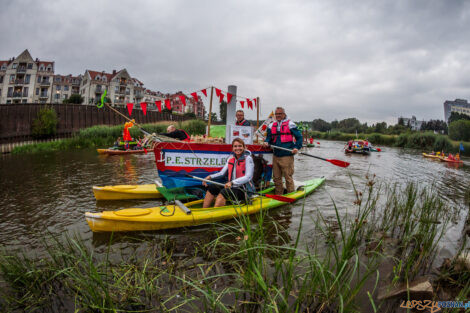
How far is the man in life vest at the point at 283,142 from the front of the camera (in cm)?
579

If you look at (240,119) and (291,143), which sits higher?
(240,119)

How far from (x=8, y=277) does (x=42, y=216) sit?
283 cm

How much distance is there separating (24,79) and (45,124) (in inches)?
1588

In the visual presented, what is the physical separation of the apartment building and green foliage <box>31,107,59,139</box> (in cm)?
3848

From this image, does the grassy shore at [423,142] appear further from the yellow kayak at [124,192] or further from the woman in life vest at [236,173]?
the yellow kayak at [124,192]

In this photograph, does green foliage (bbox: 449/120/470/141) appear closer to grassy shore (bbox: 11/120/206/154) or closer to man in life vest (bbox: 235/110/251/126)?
grassy shore (bbox: 11/120/206/154)

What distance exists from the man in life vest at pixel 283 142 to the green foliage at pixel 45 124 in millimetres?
19040

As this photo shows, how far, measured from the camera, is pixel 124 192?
5852 millimetres

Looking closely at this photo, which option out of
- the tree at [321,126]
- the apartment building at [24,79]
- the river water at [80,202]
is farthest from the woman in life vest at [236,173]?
the tree at [321,126]

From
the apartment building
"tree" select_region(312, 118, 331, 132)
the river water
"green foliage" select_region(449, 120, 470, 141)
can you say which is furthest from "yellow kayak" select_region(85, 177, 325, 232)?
"tree" select_region(312, 118, 331, 132)

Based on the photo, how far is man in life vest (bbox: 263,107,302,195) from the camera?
579 cm

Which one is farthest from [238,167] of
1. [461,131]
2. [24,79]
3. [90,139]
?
[24,79]

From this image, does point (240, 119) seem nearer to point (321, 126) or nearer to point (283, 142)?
point (283, 142)

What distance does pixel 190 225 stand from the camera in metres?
4.34
